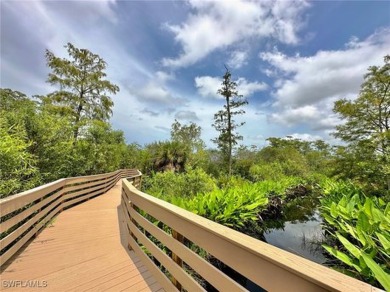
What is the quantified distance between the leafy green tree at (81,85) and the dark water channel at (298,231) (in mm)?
13876

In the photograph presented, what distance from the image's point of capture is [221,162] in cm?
2195

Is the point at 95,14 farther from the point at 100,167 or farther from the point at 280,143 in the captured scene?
the point at 280,143

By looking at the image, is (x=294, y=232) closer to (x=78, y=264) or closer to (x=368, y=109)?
(x=368, y=109)

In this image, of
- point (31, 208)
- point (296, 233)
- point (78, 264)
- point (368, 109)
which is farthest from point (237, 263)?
point (368, 109)

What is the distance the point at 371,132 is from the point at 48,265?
12589 mm

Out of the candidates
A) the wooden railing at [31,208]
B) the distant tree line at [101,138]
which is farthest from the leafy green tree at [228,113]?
the wooden railing at [31,208]

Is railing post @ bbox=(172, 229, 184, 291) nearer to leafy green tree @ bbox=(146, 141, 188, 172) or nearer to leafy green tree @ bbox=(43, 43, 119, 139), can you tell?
leafy green tree @ bbox=(43, 43, 119, 139)

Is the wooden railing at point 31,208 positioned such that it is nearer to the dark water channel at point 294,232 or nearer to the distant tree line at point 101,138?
the distant tree line at point 101,138

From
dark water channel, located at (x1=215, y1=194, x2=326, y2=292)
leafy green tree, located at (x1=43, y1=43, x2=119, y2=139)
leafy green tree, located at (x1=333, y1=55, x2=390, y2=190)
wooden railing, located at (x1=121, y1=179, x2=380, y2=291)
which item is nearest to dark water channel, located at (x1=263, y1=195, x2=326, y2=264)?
dark water channel, located at (x1=215, y1=194, x2=326, y2=292)

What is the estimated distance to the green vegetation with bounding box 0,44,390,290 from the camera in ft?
15.0

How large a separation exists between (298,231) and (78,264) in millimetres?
8772

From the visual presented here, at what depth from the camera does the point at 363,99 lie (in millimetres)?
11023

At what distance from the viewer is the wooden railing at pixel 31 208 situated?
10.5ft

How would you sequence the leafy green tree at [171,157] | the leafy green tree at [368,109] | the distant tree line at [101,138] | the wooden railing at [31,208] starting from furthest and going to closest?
the leafy green tree at [171,157] < the leafy green tree at [368,109] < the distant tree line at [101,138] < the wooden railing at [31,208]
